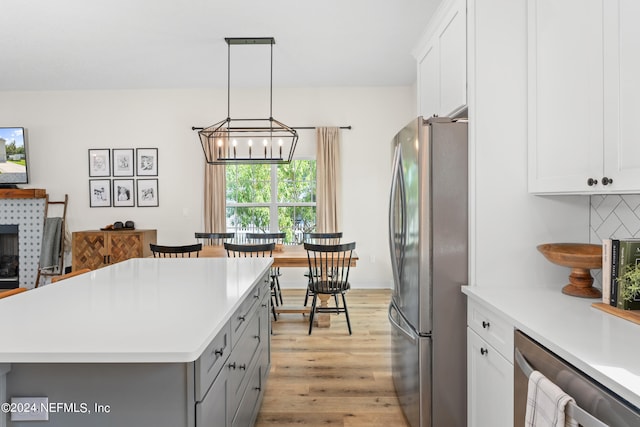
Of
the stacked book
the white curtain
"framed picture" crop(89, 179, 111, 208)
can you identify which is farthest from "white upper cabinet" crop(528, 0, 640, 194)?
"framed picture" crop(89, 179, 111, 208)

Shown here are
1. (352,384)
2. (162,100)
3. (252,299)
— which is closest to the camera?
(252,299)

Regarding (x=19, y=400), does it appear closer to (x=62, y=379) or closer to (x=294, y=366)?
(x=62, y=379)

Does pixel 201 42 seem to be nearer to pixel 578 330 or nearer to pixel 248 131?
pixel 248 131

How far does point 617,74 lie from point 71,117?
20.4ft

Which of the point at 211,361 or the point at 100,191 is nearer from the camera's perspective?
the point at 211,361

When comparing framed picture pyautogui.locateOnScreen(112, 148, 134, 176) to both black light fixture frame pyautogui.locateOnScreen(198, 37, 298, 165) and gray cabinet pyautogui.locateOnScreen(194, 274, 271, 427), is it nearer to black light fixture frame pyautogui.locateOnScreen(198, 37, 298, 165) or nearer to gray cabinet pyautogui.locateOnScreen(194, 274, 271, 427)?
black light fixture frame pyautogui.locateOnScreen(198, 37, 298, 165)

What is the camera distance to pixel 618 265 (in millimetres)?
1390

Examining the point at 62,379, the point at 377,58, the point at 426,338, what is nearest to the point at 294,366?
the point at 426,338

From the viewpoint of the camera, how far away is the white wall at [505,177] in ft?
5.82

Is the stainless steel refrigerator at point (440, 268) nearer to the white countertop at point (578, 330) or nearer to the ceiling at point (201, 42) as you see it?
the white countertop at point (578, 330)

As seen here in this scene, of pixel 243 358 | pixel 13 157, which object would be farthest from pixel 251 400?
pixel 13 157

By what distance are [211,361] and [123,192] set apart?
16.1ft

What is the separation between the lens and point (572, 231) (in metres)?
1.79

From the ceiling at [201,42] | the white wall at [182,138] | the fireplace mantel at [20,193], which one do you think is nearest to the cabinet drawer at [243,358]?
the ceiling at [201,42]
